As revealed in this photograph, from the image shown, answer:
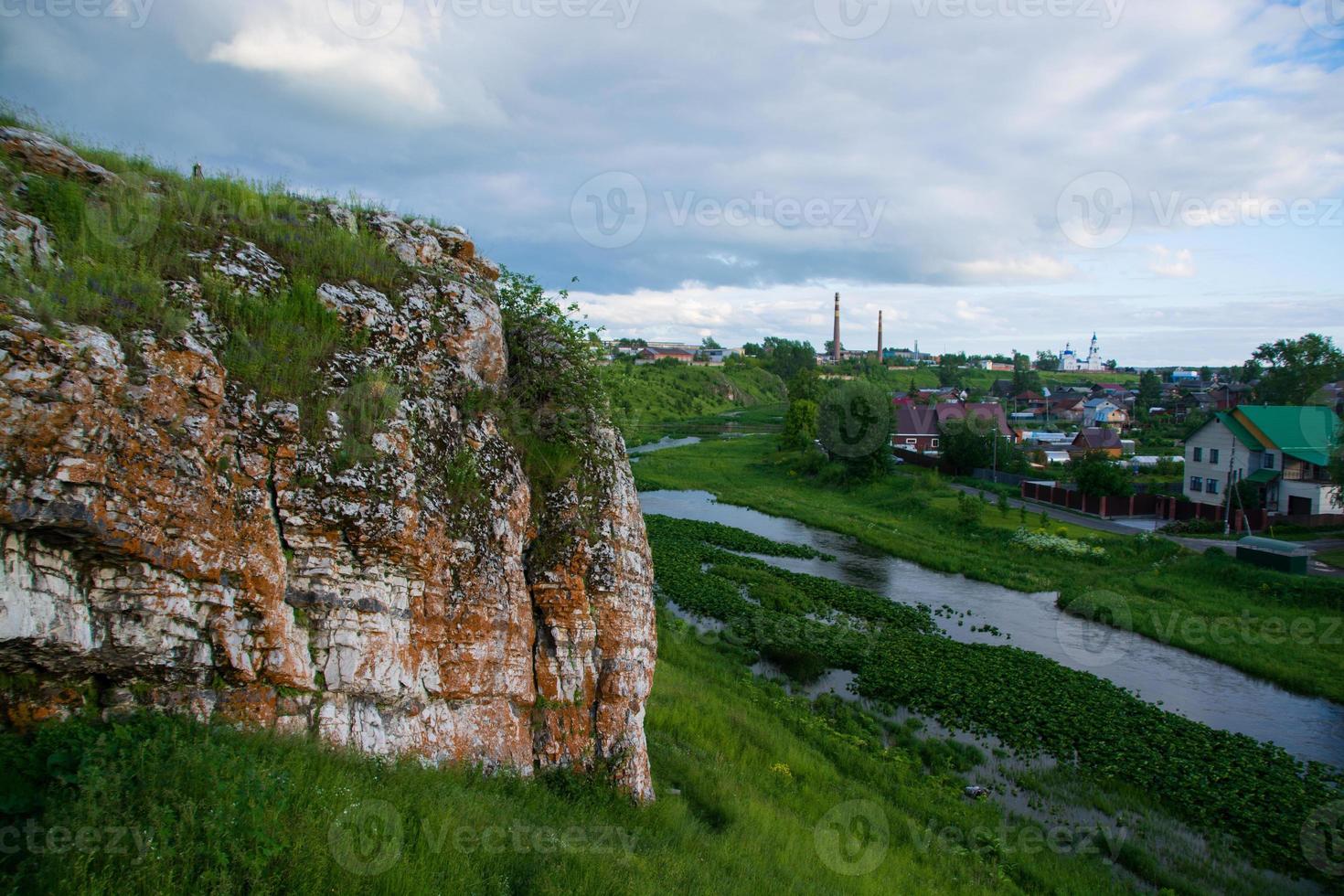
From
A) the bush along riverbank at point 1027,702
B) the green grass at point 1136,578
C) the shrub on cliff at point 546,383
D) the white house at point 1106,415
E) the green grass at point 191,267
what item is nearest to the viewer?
the green grass at point 191,267

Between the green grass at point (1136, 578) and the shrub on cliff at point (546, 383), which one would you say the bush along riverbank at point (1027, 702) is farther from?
the shrub on cliff at point (546, 383)

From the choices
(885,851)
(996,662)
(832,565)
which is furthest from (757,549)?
(885,851)

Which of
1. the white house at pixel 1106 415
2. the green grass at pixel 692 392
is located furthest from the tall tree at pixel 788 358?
the white house at pixel 1106 415

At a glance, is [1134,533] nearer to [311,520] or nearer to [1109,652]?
[1109,652]

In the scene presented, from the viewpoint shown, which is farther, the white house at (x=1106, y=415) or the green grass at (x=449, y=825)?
the white house at (x=1106, y=415)

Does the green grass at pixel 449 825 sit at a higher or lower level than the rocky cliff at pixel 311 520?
lower

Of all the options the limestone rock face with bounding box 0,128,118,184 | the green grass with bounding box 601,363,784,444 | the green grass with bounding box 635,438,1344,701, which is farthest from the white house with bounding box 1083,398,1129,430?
the limestone rock face with bounding box 0,128,118,184

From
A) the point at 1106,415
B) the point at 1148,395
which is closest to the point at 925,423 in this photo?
the point at 1106,415
